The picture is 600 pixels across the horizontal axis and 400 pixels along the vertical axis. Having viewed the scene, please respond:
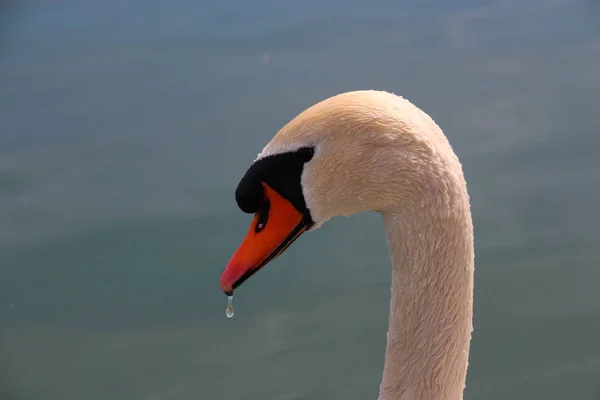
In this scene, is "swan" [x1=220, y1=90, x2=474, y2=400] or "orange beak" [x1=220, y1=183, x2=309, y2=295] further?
"orange beak" [x1=220, y1=183, x2=309, y2=295]

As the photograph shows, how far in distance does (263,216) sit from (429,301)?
527mm

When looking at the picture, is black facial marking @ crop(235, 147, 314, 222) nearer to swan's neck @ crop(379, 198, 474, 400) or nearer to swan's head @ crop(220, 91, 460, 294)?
swan's head @ crop(220, 91, 460, 294)

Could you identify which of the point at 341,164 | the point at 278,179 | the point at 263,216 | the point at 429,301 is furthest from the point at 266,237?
the point at 429,301

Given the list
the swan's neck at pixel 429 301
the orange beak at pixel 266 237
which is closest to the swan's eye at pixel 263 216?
the orange beak at pixel 266 237

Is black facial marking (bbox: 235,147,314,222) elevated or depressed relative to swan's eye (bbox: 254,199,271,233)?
elevated

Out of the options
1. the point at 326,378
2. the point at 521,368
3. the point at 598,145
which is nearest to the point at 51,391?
the point at 326,378

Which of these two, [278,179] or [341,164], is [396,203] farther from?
[278,179]

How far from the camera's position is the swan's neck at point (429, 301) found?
184 centimetres

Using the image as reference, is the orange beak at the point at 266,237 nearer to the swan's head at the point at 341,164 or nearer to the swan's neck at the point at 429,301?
the swan's head at the point at 341,164

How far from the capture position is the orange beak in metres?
1.94

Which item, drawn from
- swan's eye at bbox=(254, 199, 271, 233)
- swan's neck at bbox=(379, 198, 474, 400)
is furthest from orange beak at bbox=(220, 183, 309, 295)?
swan's neck at bbox=(379, 198, 474, 400)

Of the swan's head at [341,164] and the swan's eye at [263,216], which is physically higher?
the swan's head at [341,164]

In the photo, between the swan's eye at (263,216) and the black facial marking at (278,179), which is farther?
the swan's eye at (263,216)

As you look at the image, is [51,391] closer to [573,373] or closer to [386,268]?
[386,268]
